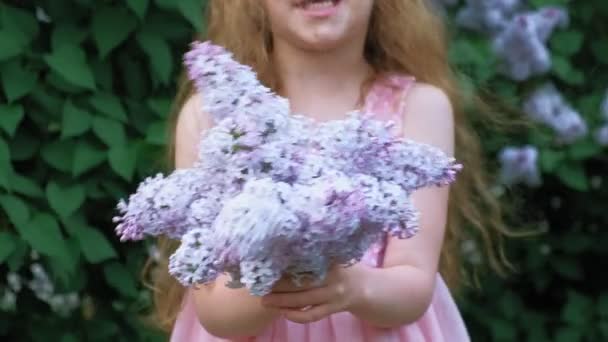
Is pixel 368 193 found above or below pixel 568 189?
Result: above

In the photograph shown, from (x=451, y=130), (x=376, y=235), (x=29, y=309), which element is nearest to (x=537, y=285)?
(x=29, y=309)

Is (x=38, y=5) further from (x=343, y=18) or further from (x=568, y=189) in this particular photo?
(x=568, y=189)

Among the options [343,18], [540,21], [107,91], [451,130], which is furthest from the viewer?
[540,21]

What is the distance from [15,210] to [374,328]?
40.7 inches

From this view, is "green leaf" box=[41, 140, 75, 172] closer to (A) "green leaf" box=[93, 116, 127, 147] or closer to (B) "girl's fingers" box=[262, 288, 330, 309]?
(A) "green leaf" box=[93, 116, 127, 147]

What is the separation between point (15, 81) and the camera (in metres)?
3.35

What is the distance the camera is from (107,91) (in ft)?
11.4

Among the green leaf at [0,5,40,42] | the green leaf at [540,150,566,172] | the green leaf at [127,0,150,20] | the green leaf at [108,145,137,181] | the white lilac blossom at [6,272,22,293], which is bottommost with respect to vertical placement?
the white lilac blossom at [6,272,22,293]

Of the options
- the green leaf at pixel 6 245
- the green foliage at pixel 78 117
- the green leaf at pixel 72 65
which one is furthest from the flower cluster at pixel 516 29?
the green leaf at pixel 6 245

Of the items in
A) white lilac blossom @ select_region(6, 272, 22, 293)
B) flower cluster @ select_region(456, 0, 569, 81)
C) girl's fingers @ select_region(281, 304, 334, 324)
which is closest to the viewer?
girl's fingers @ select_region(281, 304, 334, 324)

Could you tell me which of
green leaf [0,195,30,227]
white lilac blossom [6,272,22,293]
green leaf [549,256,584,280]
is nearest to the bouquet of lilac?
green leaf [0,195,30,227]

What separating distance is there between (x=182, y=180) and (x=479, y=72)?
2016 millimetres

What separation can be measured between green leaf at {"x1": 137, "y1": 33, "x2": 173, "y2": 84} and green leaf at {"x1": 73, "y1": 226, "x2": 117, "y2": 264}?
0.34 metres

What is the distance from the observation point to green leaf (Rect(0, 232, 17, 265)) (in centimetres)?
331
